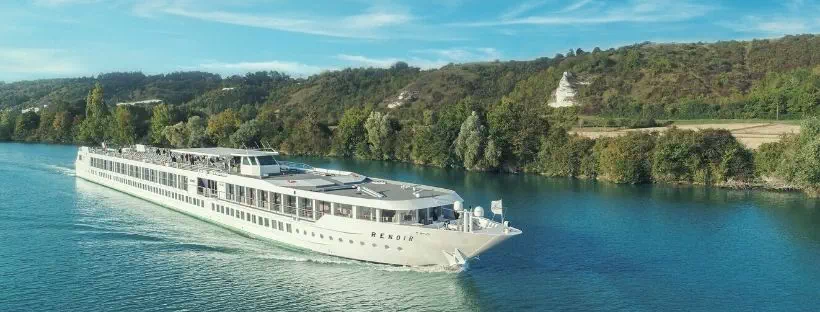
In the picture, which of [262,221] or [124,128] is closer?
[262,221]

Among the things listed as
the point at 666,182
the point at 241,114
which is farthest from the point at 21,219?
the point at 241,114

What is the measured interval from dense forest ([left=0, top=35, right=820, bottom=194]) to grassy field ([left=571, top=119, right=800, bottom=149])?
4089 millimetres

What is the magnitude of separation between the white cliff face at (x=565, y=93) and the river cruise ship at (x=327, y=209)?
90.0 m

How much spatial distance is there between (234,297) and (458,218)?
12.4m

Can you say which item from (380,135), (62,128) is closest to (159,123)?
(62,128)

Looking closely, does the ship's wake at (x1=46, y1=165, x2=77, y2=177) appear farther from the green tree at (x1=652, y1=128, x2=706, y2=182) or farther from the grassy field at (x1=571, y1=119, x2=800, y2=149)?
the green tree at (x1=652, y1=128, x2=706, y2=182)

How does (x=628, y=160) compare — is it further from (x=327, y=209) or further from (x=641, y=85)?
(x=641, y=85)

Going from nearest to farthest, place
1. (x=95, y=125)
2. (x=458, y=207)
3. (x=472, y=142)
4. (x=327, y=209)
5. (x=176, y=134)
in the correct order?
(x=458, y=207)
(x=327, y=209)
(x=472, y=142)
(x=176, y=134)
(x=95, y=125)

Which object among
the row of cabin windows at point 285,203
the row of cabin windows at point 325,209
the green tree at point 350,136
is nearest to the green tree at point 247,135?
the green tree at point 350,136

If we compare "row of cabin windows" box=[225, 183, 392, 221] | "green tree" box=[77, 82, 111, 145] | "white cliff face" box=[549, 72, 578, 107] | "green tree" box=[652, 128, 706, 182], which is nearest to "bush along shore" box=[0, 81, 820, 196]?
"green tree" box=[652, 128, 706, 182]

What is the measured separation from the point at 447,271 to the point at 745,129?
2708 inches

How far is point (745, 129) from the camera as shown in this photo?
86.2 m

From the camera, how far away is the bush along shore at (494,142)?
6850 centimetres

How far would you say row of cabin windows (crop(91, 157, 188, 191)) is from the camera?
51.7m
